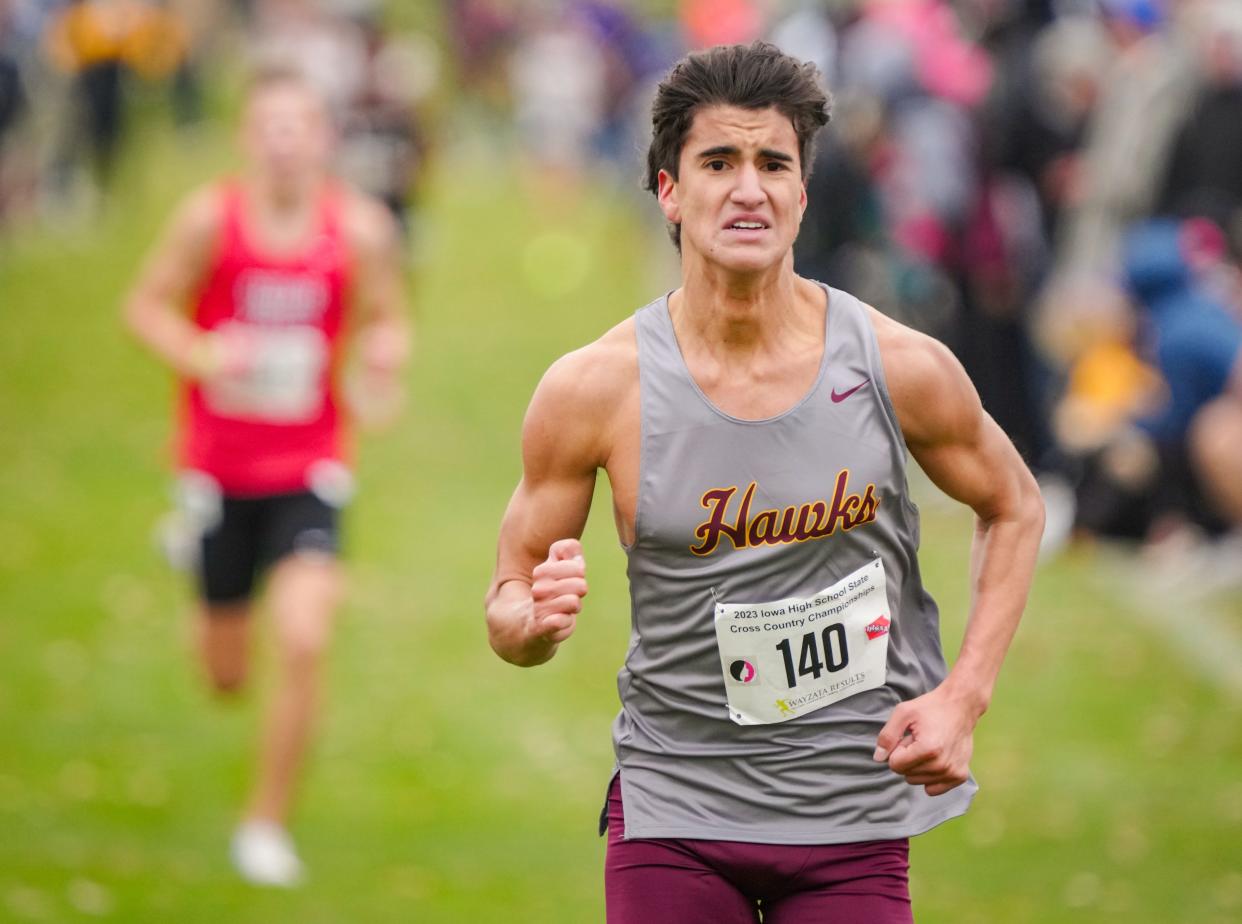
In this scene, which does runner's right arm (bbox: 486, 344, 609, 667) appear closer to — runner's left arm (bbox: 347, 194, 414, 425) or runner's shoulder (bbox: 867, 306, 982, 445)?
runner's shoulder (bbox: 867, 306, 982, 445)

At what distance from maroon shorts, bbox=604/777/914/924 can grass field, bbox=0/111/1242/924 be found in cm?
275

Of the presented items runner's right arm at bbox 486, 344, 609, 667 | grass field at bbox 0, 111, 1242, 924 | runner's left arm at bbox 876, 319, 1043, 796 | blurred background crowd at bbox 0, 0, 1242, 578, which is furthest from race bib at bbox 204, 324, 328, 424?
runner's left arm at bbox 876, 319, 1043, 796

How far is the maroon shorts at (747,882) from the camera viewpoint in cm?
378

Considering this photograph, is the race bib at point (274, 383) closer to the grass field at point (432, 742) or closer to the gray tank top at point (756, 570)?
the grass field at point (432, 742)

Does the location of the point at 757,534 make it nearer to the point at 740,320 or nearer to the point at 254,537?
the point at 740,320

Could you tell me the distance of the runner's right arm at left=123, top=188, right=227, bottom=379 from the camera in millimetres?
7195

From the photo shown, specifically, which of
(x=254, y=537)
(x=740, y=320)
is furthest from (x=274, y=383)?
(x=740, y=320)

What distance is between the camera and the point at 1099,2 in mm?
12398

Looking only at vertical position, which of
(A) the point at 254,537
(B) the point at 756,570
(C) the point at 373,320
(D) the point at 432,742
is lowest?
(B) the point at 756,570

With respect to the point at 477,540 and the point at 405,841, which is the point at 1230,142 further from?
the point at 405,841

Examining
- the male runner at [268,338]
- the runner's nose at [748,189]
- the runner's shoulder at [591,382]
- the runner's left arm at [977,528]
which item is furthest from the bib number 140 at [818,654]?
the male runner at [268,338]

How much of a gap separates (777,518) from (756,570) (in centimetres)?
11

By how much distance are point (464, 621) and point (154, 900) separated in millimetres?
4187

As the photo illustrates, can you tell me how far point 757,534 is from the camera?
3789 mm
